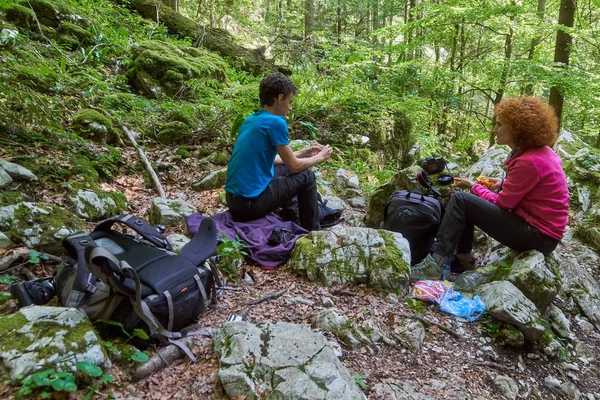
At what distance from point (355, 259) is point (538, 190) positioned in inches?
73.3

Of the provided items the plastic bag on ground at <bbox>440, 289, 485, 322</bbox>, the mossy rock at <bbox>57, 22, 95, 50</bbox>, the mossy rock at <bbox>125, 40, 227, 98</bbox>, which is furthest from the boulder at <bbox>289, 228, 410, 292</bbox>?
the mossy rock at <bbox>57, 22, 95, 50</bbox>

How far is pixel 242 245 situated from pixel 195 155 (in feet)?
9.69

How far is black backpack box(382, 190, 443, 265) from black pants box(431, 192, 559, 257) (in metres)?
0.20

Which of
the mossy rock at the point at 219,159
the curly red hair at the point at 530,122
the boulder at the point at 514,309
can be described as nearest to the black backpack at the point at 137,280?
the boulder at the point at 514,309

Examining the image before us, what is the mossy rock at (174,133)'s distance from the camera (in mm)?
6043

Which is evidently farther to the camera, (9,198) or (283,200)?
(283,200)

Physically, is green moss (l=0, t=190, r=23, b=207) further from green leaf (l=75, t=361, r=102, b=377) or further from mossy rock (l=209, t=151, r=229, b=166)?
mossy rock (l=209, t=151, r=229, b=166)

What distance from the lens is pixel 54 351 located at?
167 cm

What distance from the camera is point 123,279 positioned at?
78.8 inches

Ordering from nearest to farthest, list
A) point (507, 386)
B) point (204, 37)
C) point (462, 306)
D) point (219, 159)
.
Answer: point (507, 386) → point (462, 306) → point (219, 159) → point (204, 37)

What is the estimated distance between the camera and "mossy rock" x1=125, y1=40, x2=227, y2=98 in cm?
739

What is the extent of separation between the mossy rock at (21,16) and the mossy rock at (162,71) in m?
1.86

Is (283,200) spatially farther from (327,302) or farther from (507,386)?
(507,386)

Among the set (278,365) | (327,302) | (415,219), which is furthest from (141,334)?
(415,219)
